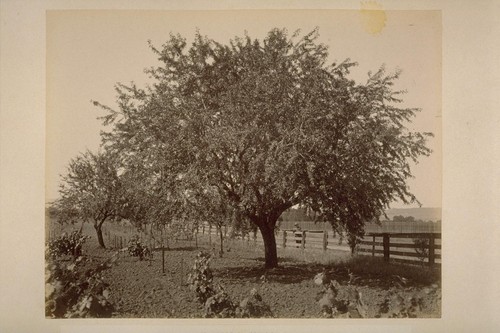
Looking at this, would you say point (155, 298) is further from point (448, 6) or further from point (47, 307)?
point (448, 6)

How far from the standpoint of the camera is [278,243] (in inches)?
193

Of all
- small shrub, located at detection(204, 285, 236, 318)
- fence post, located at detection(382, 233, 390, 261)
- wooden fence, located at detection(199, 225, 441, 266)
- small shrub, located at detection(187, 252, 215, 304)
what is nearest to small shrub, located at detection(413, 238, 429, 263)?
wooden fence, located at detection(199, 225, 441, 266)

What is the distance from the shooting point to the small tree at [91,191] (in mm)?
4766

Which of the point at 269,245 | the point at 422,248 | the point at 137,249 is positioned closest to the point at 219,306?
the point at 269,245

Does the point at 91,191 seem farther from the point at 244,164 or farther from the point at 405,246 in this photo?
the point at 405,246

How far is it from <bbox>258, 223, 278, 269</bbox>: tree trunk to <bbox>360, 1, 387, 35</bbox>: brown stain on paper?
2032 millimetres

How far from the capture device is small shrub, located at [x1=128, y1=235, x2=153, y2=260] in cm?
482

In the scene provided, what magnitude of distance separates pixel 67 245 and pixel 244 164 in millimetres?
1760

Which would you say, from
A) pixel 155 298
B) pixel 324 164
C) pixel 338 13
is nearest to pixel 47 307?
pixel 155 298

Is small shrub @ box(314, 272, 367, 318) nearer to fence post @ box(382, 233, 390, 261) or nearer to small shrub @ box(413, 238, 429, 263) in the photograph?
fence post @ box(382, 233, 390, 261)

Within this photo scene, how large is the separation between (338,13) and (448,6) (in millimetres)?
993

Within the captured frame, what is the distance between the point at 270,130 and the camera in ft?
15.8

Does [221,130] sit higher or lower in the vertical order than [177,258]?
higher

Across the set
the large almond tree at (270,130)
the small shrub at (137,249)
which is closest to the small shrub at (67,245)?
the small shrub at (137,249)
